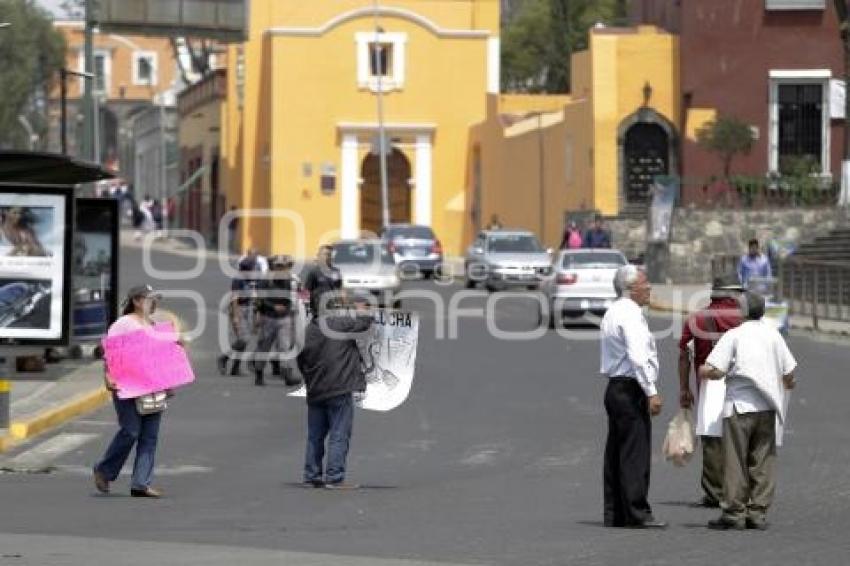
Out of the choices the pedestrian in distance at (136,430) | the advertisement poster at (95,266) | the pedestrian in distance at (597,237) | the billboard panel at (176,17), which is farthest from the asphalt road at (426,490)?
the pedestrian in distance at (597,237)

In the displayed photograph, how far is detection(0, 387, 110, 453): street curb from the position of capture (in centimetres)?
2281

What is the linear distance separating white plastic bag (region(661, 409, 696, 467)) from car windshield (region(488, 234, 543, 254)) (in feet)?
133

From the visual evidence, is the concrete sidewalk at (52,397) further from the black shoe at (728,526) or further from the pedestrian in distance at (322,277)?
the black shoe at (728,526)

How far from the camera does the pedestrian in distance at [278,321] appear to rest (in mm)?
30672

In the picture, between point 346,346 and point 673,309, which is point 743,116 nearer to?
point 673,309

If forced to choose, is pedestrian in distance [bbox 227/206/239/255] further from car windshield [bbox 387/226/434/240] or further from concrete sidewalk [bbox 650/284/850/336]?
concrete sidewalk [bbox 650/284/850/336]

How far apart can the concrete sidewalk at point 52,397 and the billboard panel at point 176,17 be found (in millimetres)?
4997

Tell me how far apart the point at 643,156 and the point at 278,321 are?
107ft

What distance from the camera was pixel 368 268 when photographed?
49.2 meters

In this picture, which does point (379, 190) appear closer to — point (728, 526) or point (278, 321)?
point (278, 321)

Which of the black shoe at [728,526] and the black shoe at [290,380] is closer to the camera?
the black shoe at [728,526]

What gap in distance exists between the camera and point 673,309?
150 feet

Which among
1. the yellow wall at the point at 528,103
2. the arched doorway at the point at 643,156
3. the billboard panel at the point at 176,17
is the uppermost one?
the yellow wall at the point at 528,103

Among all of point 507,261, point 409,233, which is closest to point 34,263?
point 507,261
